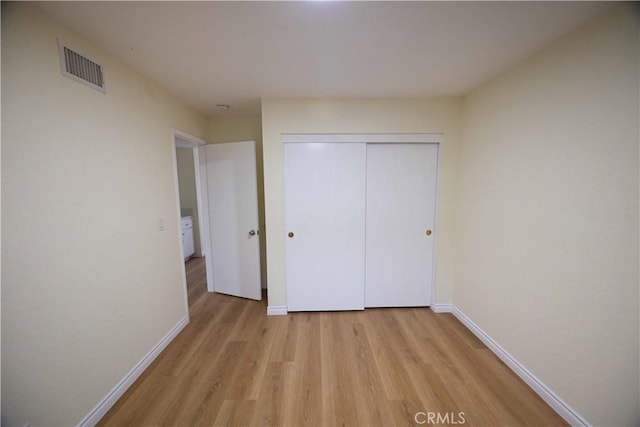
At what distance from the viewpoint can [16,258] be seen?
3.23 ft

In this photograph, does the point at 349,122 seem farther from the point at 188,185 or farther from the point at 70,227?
the point at 188,185

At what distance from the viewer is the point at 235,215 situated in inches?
105

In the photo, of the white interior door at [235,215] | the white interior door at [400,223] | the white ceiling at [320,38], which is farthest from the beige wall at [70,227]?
the white interior door at [400,223]

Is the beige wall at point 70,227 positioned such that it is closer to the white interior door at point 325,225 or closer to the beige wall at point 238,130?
the beige wall at point 238,130

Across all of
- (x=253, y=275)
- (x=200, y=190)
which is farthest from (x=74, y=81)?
(x=253, y=275)

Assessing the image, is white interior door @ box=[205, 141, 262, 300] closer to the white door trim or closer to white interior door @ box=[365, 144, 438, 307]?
the white door trim

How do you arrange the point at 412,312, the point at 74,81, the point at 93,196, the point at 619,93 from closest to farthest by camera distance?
the point at 619,93
the point at 74,81
the point at 93,196
the point at 412,312

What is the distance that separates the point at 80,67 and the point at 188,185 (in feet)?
11.1

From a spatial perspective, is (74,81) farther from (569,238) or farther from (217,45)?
(569,238)

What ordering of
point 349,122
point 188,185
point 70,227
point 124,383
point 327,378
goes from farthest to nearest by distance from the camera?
1. point 188,185
2. point 349,122
3. point 327,378
4. point 124,383
5. point 70,227

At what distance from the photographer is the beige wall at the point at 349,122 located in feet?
7.24

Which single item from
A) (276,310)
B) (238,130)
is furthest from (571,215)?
(238,130)

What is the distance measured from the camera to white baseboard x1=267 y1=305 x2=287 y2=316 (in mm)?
2436

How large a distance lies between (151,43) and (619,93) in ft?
8.31
